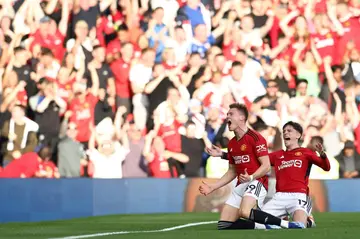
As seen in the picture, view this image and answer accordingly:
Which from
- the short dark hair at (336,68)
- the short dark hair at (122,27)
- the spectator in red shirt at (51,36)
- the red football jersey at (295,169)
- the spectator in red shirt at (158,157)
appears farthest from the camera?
the short dark hair at (336,68)

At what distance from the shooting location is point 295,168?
1162 cm

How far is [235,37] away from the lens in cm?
1786

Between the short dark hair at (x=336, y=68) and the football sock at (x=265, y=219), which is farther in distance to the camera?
the short dark hair at (x=336, y=68)

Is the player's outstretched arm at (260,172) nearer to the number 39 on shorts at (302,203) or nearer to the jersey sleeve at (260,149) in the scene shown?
the jersey sleeve at (260,149)

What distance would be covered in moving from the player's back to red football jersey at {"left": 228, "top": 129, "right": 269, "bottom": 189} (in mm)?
360

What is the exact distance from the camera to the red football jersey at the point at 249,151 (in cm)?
1120

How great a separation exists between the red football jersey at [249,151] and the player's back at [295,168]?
1.18ft

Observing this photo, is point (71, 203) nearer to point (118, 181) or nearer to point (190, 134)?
point (118, 181)

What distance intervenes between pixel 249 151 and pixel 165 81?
6.15 metres

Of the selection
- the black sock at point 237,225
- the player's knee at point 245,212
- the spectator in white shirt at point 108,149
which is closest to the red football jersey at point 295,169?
the player's knee at point 245,212

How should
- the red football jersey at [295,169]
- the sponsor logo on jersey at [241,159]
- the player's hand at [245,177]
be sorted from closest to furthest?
the player's hand at [245,177], the sponsor logo on jersey at [241,159], the red football jersey at [295,169]

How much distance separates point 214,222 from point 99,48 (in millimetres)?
4952

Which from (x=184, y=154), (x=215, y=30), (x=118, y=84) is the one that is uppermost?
(x=215, y=30)

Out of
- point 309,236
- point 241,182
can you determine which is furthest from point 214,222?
point 309,236
